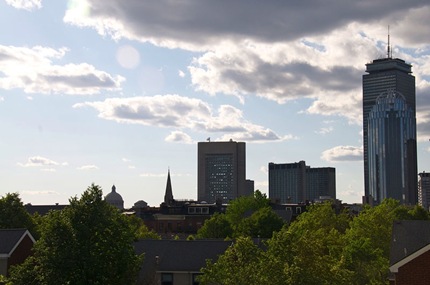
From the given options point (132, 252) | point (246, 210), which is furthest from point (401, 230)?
point (246, 210)

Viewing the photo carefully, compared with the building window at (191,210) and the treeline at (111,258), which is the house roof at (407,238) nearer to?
the treeline at (111,258)

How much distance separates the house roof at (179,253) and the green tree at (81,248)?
1996 cm

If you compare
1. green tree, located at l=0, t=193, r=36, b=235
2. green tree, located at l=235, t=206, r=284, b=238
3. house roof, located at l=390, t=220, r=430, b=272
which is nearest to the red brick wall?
house roof, located at l=390, t=220, r=430, b=272

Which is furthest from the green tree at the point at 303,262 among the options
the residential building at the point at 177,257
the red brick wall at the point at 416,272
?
the residential building at the point at 177,257

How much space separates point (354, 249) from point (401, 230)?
35.4 feet

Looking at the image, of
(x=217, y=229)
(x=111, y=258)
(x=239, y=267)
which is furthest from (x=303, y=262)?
(x=217, y=229)

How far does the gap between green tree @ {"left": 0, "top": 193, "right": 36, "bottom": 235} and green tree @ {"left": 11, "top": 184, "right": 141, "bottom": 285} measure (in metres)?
35.6

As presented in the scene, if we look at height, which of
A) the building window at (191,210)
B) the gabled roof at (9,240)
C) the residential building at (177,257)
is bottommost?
the residential building at (177,257)

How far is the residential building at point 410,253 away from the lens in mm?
40312

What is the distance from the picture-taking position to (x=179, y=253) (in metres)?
64.9

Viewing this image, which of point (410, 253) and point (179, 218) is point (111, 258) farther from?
point (179, 218)

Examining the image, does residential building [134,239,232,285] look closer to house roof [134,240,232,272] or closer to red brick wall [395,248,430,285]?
house roof [134,240,232,272]

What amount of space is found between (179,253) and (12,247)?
588 inches

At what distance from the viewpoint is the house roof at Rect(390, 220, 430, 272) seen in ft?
150
